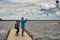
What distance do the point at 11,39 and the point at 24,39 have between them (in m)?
1.71

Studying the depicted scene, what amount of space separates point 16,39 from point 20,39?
0.50m

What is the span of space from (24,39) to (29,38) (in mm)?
1377

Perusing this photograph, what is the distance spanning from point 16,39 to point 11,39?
79 centimetres

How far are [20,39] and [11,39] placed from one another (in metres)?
1.27

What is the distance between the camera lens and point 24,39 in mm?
32375

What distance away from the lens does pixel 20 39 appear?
106ft

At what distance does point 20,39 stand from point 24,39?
0.47 meters

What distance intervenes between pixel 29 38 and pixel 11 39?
7.20ft

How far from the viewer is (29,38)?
110 feet

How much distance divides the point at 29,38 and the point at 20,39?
62.2 inches

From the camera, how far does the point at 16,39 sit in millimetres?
32594
